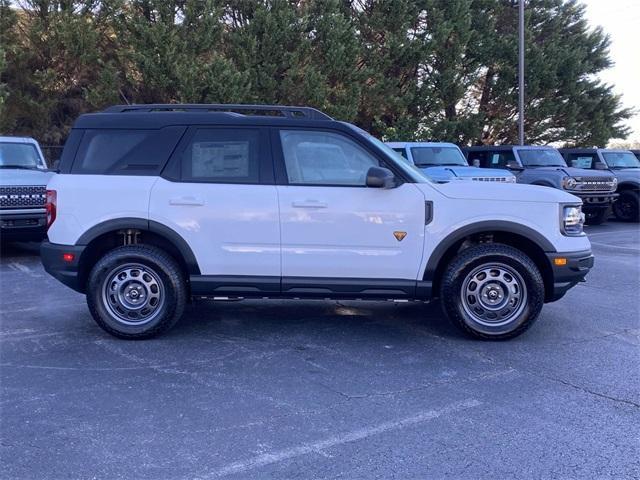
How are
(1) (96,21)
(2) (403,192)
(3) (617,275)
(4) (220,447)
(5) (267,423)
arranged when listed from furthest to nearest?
(1) (96,21), (3) (617,275), (2) (403,192), (5) (267,423), (4) (220,447)

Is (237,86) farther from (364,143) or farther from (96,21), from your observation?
(364,143)

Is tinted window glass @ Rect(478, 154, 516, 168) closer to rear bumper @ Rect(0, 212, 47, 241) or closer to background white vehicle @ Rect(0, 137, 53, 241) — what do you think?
background white vehicle @ Rect(0, 137, 53, 241)

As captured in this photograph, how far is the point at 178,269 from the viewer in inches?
232

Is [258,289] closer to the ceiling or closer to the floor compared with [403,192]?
closer to the floor

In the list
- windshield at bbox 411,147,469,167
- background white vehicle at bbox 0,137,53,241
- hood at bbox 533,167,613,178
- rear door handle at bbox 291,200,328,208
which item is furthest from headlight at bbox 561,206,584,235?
hood at bbox 533,167,613,178

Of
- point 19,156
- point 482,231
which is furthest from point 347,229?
point 19,156

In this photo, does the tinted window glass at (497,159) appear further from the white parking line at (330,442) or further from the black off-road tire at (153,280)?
the white parking line at (330,442)

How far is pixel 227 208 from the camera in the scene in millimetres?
5727

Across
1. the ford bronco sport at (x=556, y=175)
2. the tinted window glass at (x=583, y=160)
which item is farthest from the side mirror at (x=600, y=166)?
the tinted window glass at (x=583, y=160)

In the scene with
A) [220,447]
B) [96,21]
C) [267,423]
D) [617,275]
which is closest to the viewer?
[220,447]

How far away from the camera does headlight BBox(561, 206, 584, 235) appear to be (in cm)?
582

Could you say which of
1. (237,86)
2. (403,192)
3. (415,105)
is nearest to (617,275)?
(403,192)

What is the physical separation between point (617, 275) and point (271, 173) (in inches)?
230

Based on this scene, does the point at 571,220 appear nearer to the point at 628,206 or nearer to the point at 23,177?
the point at 23,177
